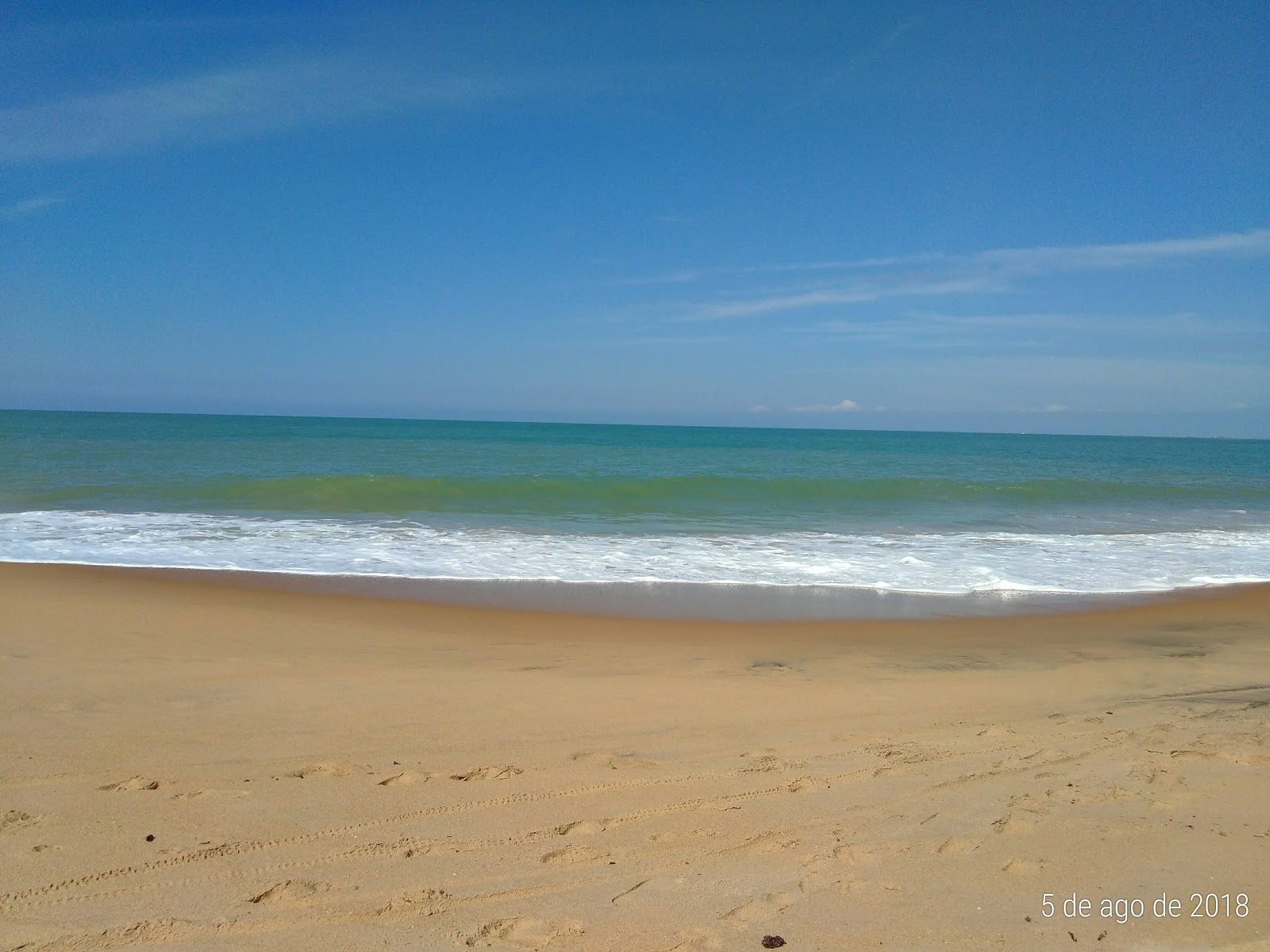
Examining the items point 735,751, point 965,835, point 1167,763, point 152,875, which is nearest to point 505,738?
point 735,751

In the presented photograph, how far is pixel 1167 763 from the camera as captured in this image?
461 cm

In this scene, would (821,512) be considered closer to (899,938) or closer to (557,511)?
(557,511)

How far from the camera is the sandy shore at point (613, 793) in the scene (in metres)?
3.05

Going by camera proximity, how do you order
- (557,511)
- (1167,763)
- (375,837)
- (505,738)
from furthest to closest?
(557,511)
(505,738)
(1167,763)
(375,837)

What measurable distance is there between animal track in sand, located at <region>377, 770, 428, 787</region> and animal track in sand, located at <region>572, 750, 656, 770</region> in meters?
0.82

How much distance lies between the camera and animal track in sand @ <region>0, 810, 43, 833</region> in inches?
142

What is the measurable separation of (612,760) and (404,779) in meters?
1.10

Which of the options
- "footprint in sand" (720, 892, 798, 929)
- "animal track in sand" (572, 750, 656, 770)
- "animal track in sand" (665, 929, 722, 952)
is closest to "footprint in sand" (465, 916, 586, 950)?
"animal track in sand" (665, 929, 722, 952)

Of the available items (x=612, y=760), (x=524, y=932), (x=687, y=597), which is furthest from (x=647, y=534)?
(x=524, y=932)

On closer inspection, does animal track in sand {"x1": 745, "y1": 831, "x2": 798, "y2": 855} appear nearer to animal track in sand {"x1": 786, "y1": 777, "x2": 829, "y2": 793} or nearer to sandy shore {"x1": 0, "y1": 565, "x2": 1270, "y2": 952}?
sandy shore {"x1": 0, "y1": 565, "x2": 1270, "y2": 952}

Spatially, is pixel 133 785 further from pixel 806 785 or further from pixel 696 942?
pixel 806 785

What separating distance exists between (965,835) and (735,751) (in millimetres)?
1403

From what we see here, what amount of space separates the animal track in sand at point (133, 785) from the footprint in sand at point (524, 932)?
6.93 feet

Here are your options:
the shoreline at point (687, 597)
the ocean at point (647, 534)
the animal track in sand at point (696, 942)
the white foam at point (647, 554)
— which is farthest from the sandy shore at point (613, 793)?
the white foam at point (647, 554)
